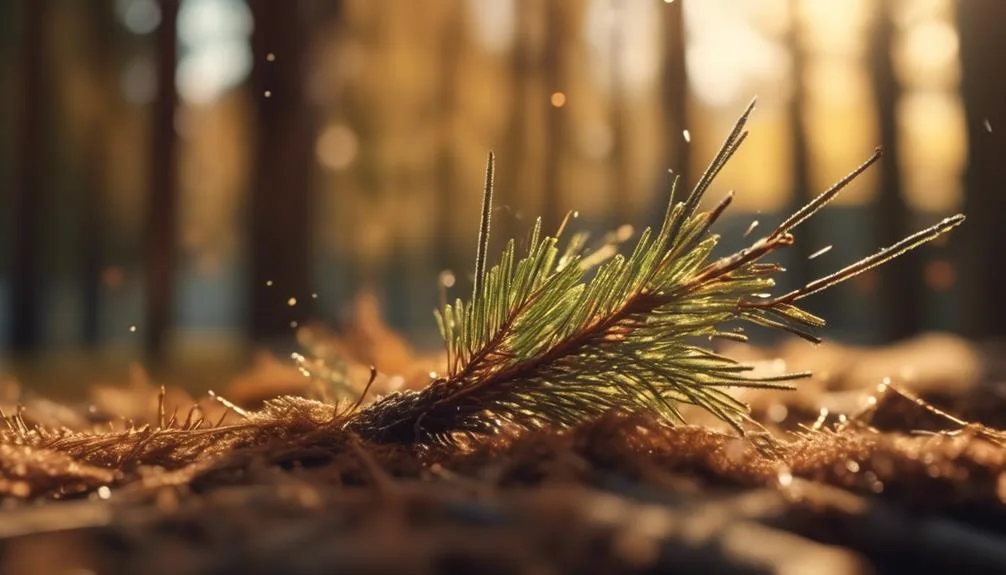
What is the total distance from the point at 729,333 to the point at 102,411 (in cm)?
129

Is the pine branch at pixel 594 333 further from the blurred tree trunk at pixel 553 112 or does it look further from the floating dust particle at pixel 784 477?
the blurred tree trunk at pixel 553 112

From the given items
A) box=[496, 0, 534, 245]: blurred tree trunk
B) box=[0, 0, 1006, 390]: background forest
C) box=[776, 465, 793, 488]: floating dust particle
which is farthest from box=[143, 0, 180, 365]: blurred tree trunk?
box=[776, 465, 793, 488]: floating dust particle

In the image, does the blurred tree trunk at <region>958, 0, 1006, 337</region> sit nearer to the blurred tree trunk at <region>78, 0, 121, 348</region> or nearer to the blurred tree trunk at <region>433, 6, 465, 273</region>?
the blurred tree trunk at <region>433, 6, 465, 273</region>

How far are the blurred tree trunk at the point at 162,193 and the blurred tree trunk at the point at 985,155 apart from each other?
18.1ft

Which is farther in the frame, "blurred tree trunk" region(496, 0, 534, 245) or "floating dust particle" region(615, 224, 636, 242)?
"blurred tree trunk" region(496, 0, 534, 245)

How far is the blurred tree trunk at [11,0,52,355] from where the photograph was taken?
8.45m

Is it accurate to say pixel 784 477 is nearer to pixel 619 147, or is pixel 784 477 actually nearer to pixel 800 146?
pixel 800 146

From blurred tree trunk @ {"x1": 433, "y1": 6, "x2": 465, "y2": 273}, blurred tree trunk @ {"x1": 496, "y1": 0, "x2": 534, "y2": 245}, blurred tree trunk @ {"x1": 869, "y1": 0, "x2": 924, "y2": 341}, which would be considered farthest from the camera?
blurred tree trunk @ {"x1": 433, "y1": 6, "x2": 465, "y2": 273}

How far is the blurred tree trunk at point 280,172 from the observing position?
7043 mm

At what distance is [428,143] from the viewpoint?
14.3 meters

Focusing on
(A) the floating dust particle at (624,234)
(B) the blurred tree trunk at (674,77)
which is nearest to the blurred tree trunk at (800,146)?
(B) the blurred tree trunk at (674,77)

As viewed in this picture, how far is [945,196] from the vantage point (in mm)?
12172

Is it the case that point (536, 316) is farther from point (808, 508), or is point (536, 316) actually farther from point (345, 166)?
point (345, 166)

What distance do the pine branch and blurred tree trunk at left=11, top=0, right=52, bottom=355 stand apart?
8.13 meters
